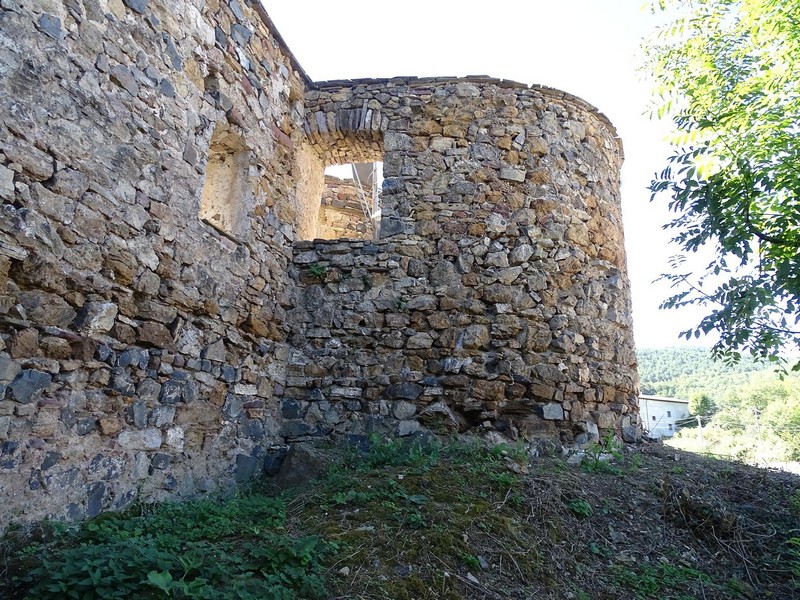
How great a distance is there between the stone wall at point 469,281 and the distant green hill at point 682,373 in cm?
3854

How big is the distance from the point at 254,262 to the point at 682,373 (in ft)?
185

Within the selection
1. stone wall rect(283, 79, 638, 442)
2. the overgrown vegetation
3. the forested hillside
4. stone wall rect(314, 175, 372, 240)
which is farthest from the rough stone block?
stone wall rect(314, 175, 372, 240)

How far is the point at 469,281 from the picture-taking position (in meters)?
5.10

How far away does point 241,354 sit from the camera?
4492 millimetres

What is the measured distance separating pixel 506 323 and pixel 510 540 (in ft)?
7.32

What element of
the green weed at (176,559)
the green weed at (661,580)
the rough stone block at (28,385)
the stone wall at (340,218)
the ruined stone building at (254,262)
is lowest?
the green weed at (661,580)

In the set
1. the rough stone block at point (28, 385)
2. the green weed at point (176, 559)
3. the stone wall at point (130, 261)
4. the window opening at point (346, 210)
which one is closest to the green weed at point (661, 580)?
the green weed at point (176, 559)

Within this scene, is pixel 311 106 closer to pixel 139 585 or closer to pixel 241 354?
pixel 241 354

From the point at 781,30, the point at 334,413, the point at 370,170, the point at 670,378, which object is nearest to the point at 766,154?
the point at 781,30

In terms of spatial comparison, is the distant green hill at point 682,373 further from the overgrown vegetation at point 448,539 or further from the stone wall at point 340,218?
the overgrown vegetation at point 448,539

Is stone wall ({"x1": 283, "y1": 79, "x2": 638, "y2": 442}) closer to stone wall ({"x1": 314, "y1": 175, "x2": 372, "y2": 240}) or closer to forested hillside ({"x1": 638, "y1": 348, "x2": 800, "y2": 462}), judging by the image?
forested hillside ({"x1": 638, "y1": 348, "x2": 800, "y2": 462})

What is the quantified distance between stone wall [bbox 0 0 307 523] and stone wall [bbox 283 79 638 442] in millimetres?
653

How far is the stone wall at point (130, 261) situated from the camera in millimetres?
2773

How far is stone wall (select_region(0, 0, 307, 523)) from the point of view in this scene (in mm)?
2773
